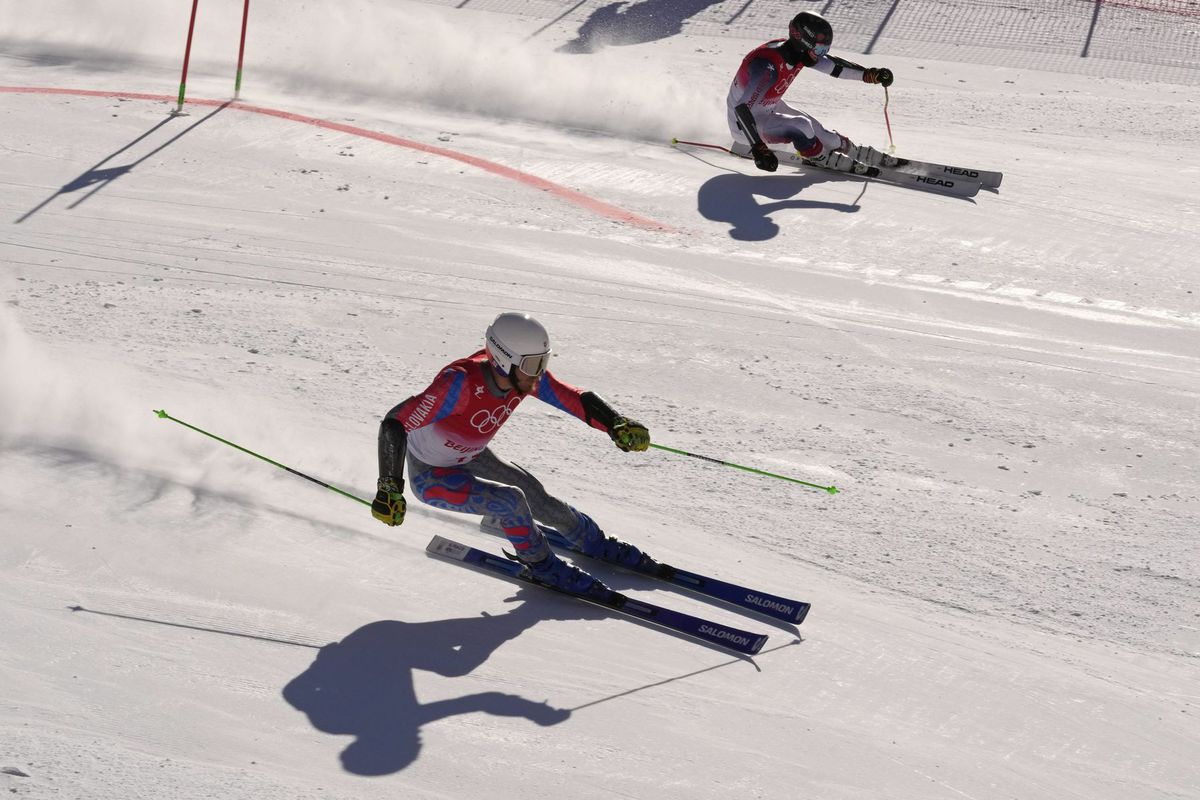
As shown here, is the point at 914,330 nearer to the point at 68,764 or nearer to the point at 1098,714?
the point at 1098,714

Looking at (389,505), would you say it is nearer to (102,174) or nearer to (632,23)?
(102,174)

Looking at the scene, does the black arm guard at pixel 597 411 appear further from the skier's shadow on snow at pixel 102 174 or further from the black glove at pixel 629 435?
the skier's shadow on snow at pixel 102 174

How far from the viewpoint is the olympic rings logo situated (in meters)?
6.03

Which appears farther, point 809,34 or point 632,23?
point 632,23

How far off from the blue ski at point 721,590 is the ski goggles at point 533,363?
3.57 ft

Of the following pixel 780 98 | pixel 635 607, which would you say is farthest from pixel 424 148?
pixel 635 607

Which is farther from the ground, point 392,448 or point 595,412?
point 595,412

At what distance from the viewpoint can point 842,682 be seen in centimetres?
579

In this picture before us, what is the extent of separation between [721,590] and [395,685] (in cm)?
176

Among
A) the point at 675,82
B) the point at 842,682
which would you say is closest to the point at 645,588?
the point at 842,682

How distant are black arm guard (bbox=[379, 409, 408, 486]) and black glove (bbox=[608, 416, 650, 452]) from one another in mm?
982

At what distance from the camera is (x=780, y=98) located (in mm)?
12555

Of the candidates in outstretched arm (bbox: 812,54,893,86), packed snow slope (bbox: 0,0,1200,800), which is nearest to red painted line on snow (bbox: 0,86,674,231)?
packed snow slope (bbox: 0,0,1200,800)

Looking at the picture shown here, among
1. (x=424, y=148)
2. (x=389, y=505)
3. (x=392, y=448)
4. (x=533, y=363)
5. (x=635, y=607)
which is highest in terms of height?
(x=424, y=148)
